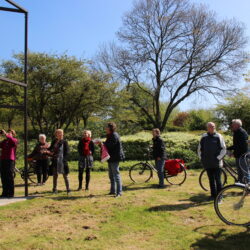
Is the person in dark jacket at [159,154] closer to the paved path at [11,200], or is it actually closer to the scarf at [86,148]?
the scarf at [86,148]

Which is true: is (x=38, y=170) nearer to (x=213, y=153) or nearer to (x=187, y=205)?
(x=187, y=205)

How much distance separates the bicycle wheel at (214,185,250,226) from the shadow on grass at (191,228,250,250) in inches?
12.7

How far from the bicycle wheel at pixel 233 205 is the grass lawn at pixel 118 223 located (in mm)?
192

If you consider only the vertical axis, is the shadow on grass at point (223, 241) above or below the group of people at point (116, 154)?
below

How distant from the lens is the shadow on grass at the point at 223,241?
402 cm

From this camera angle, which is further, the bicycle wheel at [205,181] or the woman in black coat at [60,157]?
the bicycle wheel at [205,181]

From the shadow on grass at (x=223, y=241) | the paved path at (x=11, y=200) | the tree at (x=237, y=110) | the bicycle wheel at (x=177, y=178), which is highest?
the tree at (x=237, y=110)

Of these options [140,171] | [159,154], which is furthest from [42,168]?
[159,154]

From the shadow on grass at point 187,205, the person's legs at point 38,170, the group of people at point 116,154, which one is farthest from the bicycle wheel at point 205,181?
the person's legs at point 38,170

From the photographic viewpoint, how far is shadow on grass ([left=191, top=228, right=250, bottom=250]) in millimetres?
4023

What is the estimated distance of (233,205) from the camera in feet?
16.4

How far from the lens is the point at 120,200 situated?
6828 millimetres

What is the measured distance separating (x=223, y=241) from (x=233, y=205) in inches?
36.5

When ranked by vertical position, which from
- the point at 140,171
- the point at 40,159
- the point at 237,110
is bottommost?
the point at 140,171
